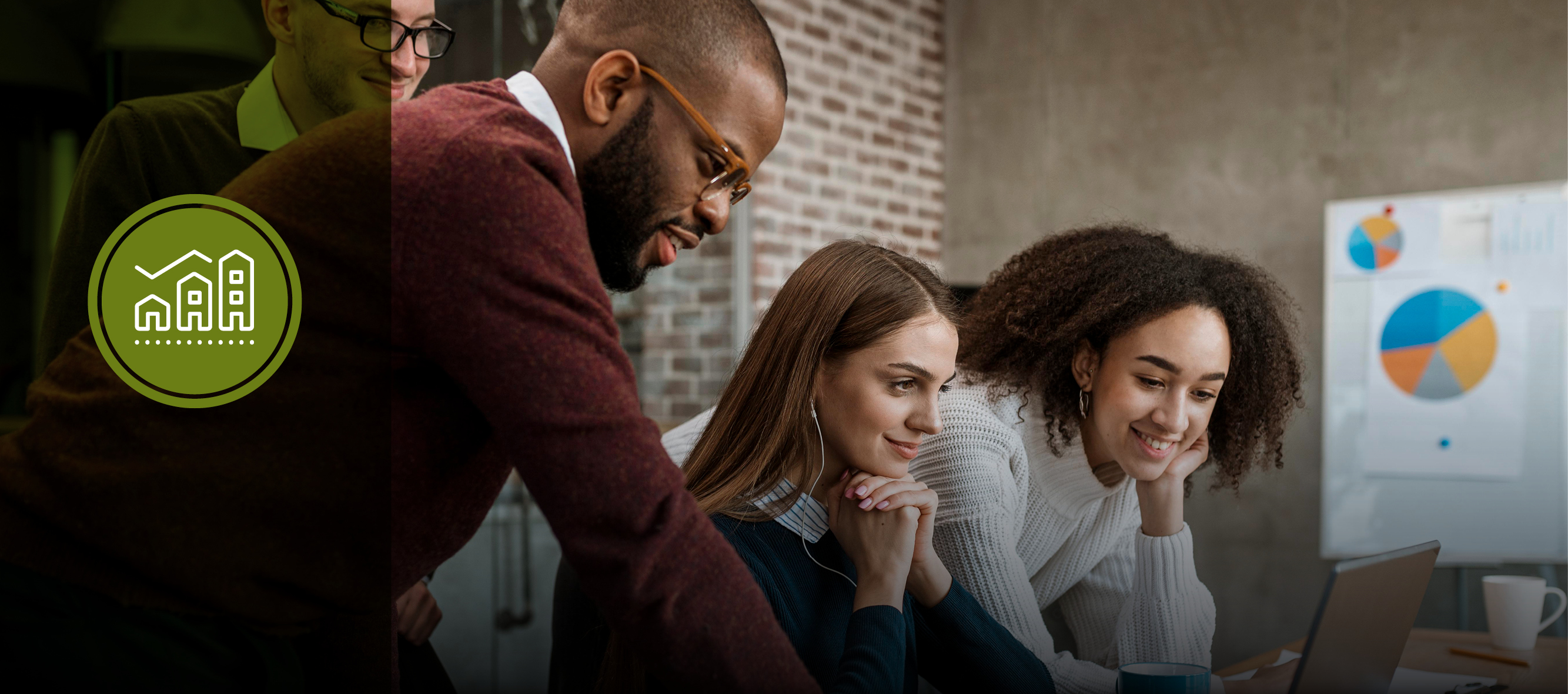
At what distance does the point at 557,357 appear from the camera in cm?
78

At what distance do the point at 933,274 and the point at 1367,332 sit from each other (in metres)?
2.14

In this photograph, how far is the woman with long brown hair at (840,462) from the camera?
1368 millimetres

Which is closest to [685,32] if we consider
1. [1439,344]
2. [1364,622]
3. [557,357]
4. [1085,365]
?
[557,357]

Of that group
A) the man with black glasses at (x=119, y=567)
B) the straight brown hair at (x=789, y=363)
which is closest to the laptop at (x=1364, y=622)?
the straight brown hair at (x=789, y=363)

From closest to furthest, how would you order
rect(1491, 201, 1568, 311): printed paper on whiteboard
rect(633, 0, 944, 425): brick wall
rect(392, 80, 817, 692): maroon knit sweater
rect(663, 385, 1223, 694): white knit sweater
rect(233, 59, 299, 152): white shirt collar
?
rect(392, 80, 817, 692): maroon knit sweater
rect(233, 59, 299, 152): white shirt collar
rect(663, 385, 1223, 694): white knit sweater
rect(1491, 201, 1568, 311): printed paper on whiteboard
rect(633, 0, 944, 425): brick wall

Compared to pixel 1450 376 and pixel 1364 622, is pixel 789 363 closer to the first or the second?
pixel 1364 622

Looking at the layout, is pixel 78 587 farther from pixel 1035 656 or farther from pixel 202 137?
pixel 1035 656

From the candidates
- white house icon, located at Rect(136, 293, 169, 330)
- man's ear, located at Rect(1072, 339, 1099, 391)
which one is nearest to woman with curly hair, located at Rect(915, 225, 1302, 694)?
man's ear, located at Rect(1072, 339, 1099, 391)

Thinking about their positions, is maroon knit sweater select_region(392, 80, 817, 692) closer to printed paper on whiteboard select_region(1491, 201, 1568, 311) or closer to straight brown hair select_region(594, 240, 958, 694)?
straight brown hair select_region(594, 240, 958, 694)

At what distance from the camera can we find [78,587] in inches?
33.5

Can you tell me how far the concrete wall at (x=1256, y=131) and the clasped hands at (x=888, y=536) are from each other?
1911 mm

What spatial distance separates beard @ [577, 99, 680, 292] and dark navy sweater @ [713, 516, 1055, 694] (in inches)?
20.3

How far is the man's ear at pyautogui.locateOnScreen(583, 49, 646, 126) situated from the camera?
956 mm

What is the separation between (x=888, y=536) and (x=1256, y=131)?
2.84 metres
